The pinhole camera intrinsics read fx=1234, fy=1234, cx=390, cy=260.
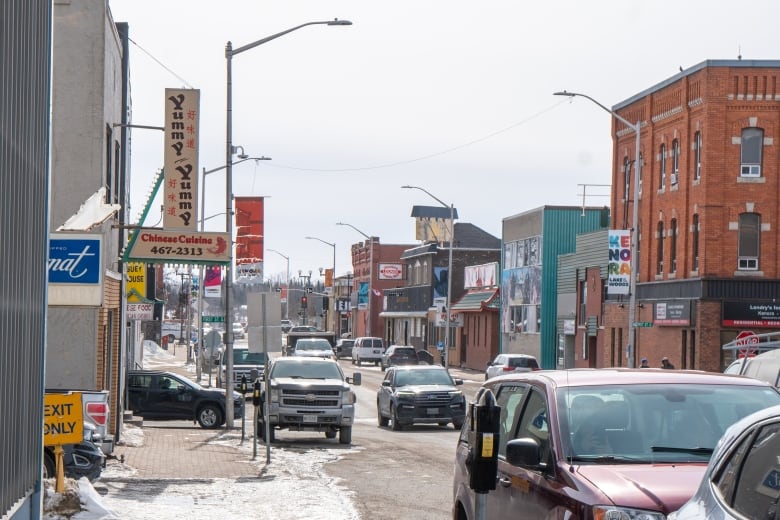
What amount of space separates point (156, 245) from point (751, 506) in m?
19.7

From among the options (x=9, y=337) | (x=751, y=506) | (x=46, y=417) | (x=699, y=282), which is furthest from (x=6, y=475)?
(x=699, y=282)

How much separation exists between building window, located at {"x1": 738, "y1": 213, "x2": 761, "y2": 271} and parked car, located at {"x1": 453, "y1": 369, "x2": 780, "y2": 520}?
3677 cm

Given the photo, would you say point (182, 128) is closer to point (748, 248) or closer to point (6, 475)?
point (6, 475)

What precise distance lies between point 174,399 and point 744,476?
27505 mm

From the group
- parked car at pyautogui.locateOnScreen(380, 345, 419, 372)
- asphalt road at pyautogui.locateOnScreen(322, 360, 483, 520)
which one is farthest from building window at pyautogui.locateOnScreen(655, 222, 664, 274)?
parked car at pyautogui.locateOnScreen(380, 345, 419, 372)

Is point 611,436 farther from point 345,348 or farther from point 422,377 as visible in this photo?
point 345,348

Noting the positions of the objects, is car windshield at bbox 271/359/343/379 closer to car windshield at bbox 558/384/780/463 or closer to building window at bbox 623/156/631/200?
car windshield at bbox 558/384/780/463

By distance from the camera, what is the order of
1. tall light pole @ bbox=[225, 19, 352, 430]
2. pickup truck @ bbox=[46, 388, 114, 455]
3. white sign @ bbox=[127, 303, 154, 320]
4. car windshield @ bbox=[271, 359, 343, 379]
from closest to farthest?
pickup truck @ bbox=[46, 388, 114, 455], car windshield @ bbox=[271, 359, 343, 379], tall light pole @ bbox=[225, 19, 352, 430], white sign @ bbox=[127, 303, 154, 320]

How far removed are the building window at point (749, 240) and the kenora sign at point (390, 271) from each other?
6864 cm

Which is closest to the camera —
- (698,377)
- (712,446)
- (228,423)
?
(712,446)

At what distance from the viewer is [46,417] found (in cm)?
1302

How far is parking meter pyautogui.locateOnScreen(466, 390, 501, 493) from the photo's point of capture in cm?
791

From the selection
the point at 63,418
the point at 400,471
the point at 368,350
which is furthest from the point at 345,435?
the point at 368,350

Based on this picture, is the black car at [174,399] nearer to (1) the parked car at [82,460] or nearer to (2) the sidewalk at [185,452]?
(2) the sidewalk at [185,452]
